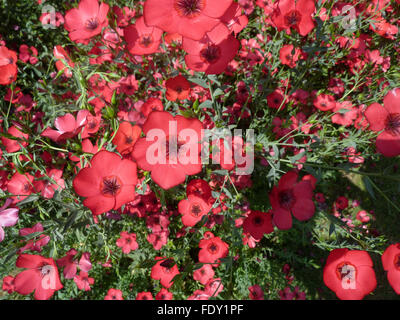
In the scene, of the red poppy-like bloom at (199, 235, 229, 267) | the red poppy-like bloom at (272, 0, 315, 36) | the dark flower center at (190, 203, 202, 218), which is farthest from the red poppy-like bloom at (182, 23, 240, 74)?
the red poppy-like bloom at (199, 235, 229, 267)

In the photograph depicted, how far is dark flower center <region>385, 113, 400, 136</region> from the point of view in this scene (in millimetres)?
1061

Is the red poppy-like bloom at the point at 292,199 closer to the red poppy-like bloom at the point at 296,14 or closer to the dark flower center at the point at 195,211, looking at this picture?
the dark flower center at the point at 195,211

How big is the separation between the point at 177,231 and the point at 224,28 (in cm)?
182

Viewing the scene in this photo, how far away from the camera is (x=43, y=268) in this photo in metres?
1.26

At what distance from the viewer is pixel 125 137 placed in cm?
130

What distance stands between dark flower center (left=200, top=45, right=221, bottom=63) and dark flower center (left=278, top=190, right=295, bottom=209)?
851 mm

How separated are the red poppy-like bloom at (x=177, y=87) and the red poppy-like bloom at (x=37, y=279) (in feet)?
3.75

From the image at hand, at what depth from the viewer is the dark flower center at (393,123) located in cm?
106

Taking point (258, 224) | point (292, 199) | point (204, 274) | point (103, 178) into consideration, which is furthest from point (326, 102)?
point (103, 178)

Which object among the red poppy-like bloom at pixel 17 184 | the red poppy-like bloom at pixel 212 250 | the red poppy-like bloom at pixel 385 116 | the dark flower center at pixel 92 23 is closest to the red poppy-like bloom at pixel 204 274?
the red poppy-like bloom at pixel 212 250

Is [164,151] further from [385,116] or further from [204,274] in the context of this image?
[204,274]

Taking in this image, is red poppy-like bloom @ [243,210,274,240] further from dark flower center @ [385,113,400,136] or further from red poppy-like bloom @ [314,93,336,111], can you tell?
red poppy-like bloom @ [314,93,336,111]
